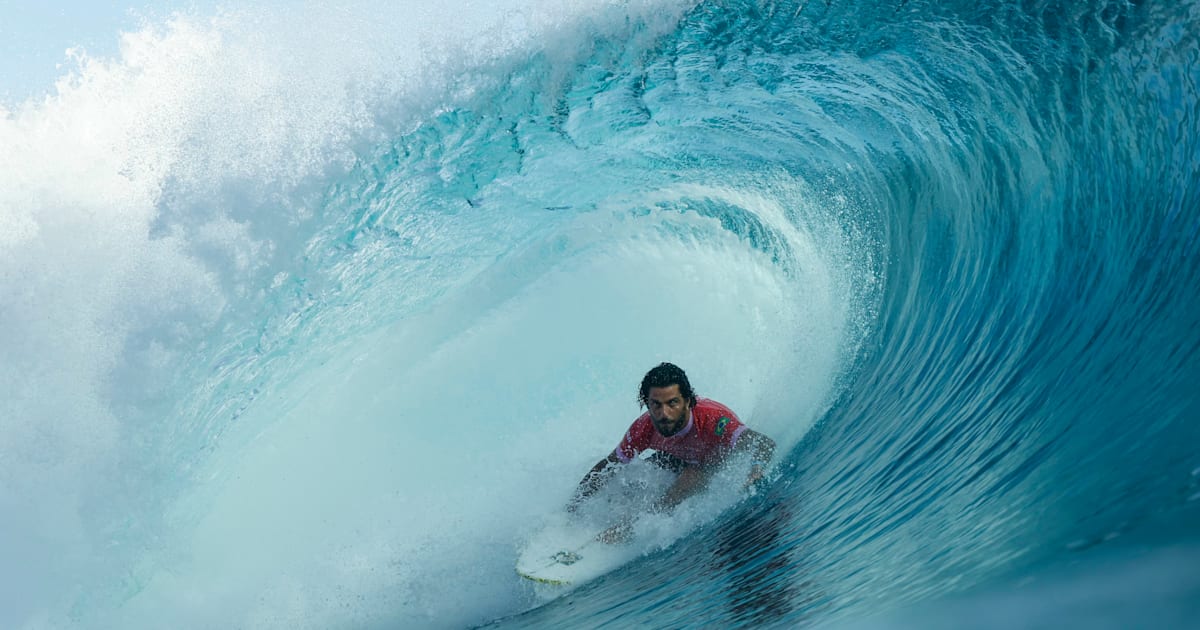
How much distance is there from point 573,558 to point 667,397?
3.21ft

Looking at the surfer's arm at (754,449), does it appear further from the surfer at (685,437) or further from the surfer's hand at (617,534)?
the surfer's hand at (617,534)

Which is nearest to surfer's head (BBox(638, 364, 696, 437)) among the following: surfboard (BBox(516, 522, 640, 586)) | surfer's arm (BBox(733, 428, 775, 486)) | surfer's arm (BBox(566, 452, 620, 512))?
surfer's arm (BBox(733, 428, 775, 486))

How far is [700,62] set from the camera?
7215 mm

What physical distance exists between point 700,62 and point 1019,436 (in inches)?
188

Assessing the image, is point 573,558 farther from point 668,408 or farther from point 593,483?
point 668,408

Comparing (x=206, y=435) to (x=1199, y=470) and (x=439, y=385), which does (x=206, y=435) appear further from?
(x=1199, y=470)

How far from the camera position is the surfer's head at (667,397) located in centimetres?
447

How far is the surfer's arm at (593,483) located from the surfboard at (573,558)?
165mm

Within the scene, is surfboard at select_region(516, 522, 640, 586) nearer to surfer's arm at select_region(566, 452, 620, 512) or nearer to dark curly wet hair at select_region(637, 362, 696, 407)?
surfer's arm at select_region(566, 452, 620, 512)

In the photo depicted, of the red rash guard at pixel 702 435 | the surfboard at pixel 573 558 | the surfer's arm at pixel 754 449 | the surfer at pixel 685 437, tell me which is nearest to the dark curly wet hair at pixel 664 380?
the surfer at pixel 685 437

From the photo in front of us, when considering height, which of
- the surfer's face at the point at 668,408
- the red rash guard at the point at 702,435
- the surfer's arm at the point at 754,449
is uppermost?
the surfer's face at the point at 668,408

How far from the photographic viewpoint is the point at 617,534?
4.49 meters

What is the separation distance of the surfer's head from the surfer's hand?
54cm

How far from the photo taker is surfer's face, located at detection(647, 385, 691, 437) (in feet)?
14.7
